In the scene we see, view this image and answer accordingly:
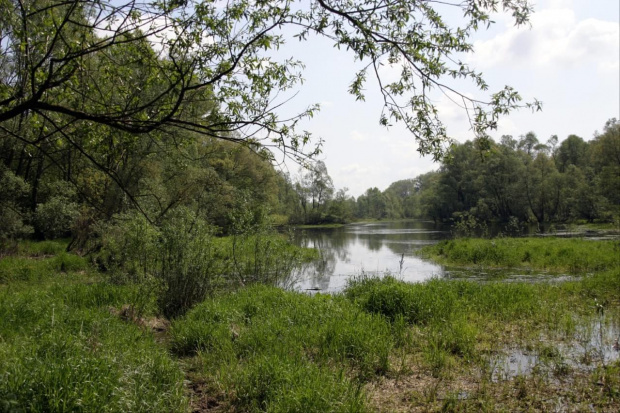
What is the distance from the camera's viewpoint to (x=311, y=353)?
19.4 ft

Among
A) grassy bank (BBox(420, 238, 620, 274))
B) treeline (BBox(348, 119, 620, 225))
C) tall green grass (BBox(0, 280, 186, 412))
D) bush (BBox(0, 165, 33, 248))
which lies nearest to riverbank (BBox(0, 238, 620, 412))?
tall green grass (BBox(0, 280, 186, 412))

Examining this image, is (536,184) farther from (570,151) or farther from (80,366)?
(80,366)

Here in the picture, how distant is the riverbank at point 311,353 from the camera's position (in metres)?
4.14

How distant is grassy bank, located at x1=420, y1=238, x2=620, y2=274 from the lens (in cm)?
1577

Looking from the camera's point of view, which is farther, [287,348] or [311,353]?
[311,353]

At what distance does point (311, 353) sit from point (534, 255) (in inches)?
615

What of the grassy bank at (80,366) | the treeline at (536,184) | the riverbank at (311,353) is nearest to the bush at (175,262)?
the riverbank at (311,353)

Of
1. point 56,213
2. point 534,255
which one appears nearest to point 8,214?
point 56,213

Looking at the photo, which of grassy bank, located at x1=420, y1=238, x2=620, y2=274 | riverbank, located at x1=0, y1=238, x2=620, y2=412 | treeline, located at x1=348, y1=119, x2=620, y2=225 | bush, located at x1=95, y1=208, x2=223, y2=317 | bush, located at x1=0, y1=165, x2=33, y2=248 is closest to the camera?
riverbank, located at x1=0, y1=238, x2=620, y2=412

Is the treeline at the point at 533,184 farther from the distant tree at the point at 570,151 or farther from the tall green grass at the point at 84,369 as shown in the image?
the tall green grass at the point at 84,369

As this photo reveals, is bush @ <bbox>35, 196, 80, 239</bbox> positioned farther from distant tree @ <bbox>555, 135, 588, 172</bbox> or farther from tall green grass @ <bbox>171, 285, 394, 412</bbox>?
distant tree @ <bbox>555, 135, 588, 172</bbox>

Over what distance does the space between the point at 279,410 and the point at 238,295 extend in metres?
5.34

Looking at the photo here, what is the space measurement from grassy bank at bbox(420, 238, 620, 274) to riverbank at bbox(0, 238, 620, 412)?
736 cm

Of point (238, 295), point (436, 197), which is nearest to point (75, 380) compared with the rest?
point (238, 295)
